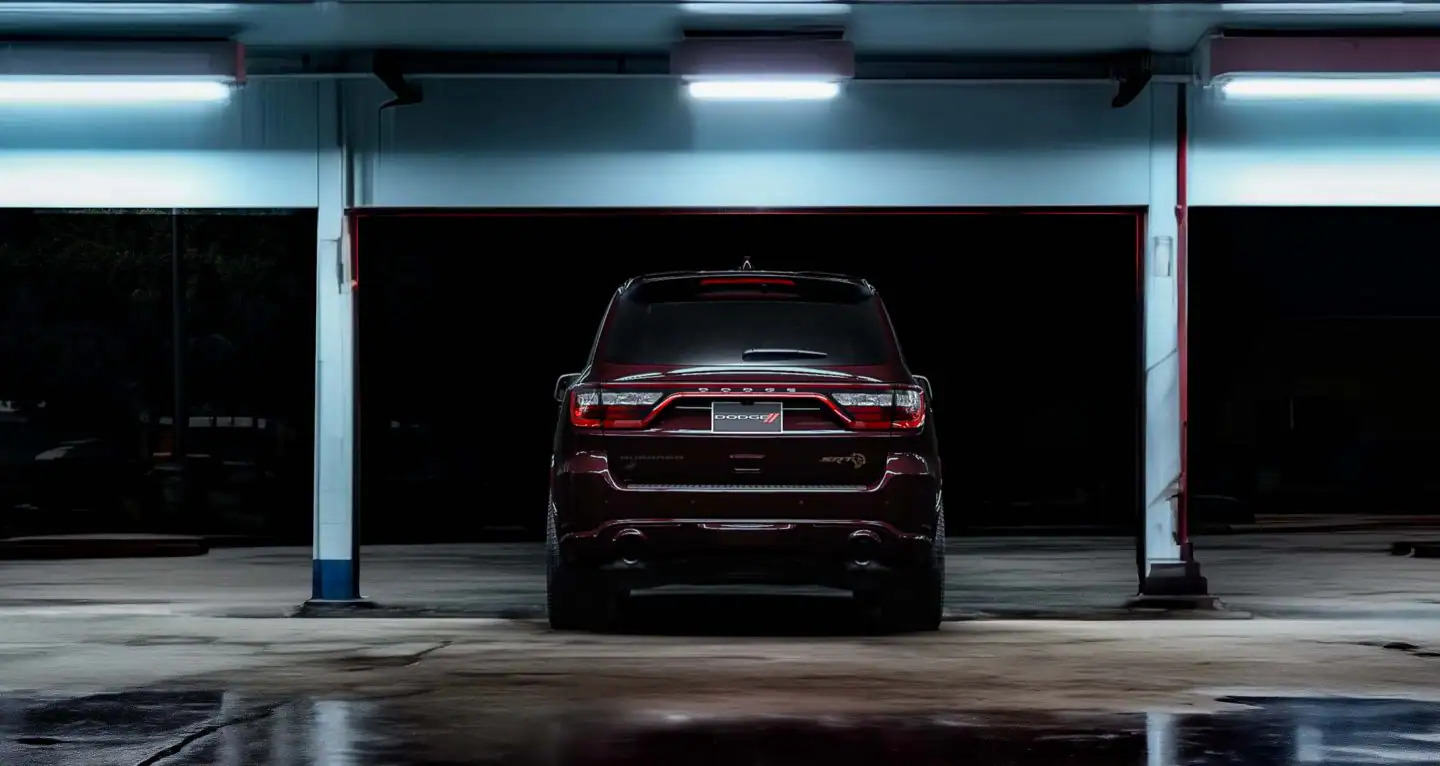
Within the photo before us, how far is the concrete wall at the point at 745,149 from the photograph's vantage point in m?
13.9

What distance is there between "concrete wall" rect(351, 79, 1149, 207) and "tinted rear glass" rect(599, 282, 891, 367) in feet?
8.49

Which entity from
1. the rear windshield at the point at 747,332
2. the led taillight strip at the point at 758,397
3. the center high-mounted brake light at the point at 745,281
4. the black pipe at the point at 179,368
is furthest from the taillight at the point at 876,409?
the black pipe at the point at 179,368

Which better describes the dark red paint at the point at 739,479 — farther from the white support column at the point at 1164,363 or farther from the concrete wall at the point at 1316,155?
the concrete wall at the point at 1316,155

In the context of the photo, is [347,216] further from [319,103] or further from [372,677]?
[372,677]

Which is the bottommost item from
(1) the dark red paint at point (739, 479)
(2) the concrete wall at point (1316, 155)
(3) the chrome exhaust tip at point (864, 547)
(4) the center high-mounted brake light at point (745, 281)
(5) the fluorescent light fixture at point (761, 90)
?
(3) the chrome exhaust tip at point (864, 547)

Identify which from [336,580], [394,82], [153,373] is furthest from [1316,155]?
[153,373]

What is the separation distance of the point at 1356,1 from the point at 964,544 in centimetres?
1165

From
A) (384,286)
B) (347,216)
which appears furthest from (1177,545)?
(384,286)

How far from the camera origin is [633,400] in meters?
10.8

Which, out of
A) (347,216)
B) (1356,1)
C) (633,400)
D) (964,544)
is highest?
(1356,1)

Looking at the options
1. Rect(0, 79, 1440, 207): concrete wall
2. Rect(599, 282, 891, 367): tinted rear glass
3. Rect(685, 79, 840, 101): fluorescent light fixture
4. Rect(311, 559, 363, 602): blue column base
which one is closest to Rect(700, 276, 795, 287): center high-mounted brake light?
Rect(599, 282, 891, 367): tinted rear glass

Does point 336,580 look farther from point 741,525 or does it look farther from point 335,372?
point 741,525

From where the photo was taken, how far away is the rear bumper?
35.3 ft

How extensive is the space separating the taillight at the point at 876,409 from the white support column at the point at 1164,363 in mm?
3678
